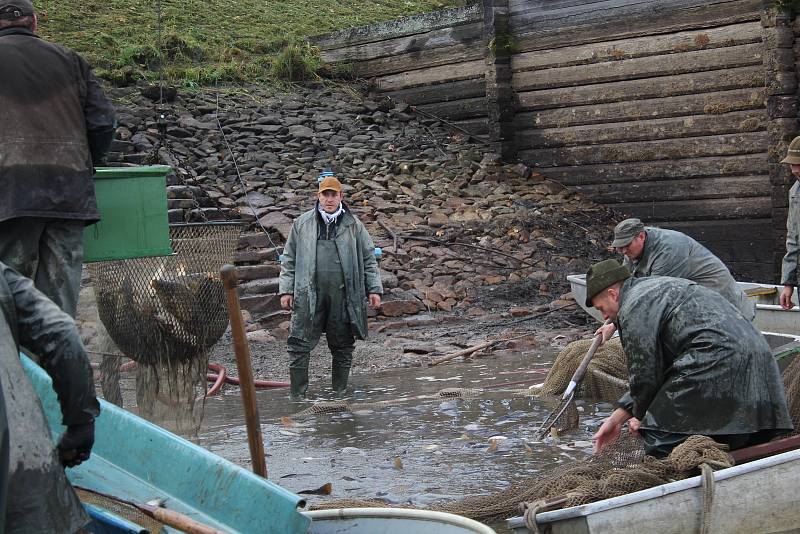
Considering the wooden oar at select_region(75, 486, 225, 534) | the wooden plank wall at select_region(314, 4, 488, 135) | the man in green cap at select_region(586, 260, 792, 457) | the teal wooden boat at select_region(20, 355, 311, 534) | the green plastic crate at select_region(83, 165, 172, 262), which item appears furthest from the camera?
the wooden plank wall at select_region(314, 4, 488, 135)

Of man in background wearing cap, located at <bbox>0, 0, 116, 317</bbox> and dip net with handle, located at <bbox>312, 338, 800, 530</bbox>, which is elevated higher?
man in background wearing cap, located at <bbox>0, 0, 116, 317</bbox>

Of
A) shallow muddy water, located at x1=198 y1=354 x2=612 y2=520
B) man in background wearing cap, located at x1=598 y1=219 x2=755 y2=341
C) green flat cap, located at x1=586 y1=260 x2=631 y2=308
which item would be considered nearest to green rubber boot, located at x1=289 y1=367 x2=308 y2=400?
shallow muddy water, located at x1=198 y1=354 x2=612 y2=520

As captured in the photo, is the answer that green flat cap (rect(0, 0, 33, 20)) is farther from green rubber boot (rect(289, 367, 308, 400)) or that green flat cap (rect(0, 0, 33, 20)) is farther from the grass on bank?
the grass on bank

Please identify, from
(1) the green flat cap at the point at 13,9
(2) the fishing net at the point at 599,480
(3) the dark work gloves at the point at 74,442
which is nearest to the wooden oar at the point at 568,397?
(2) the fishing net at the point at 599,480

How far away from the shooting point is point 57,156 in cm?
596

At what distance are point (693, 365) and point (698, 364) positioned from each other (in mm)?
26

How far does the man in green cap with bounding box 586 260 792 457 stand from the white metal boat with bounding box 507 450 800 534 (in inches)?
21.3

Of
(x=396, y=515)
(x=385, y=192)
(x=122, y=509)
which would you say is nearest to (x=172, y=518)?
(x=122, y=509)

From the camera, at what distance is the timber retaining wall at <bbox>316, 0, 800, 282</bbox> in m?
15.0

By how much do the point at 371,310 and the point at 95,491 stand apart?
8843 mm

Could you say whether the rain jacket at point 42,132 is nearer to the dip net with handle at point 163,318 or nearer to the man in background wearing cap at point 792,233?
the dip net with handle at point 163,318

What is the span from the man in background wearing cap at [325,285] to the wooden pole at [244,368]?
4087 mm

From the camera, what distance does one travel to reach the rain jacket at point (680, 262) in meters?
7.78

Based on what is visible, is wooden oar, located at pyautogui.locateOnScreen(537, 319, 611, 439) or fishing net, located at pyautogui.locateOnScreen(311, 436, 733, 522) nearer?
fishing net, located at pyautogui.locateOnScreen(311, 436, 733, 522)
